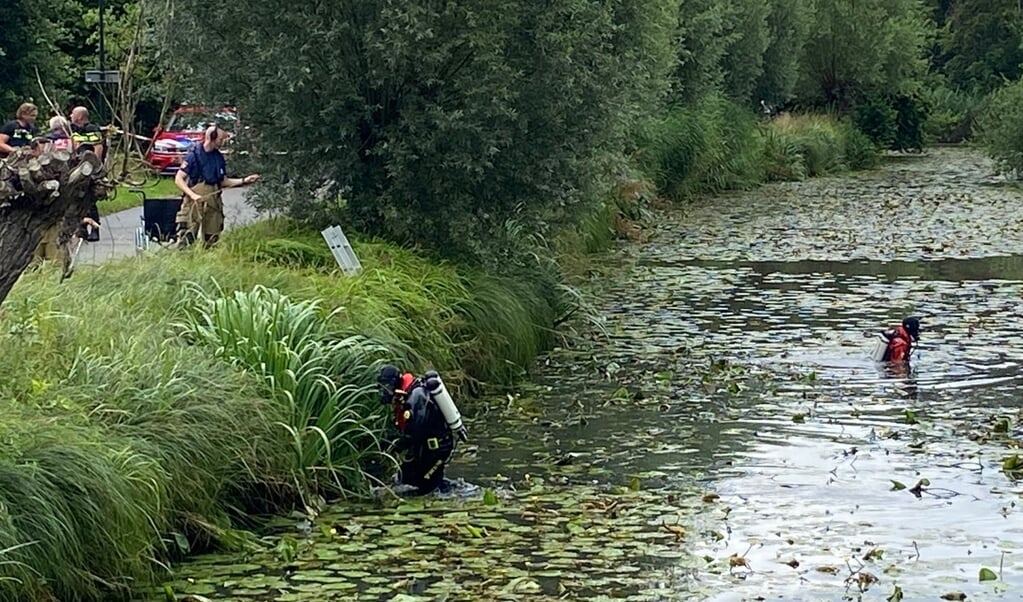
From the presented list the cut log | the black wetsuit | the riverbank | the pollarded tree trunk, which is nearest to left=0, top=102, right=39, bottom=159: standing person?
the riverbank

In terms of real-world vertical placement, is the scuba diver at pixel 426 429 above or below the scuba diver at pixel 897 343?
above

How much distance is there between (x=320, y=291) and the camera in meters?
12.0

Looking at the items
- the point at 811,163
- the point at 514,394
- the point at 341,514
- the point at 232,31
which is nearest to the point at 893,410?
the point at 514,394

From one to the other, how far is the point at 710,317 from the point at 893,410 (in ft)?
17.3

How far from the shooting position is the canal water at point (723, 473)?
26.4ft

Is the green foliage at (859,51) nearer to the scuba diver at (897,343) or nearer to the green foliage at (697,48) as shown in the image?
the green foliage at (697,48)

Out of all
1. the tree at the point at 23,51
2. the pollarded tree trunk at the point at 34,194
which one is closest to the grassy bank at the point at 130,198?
the tree at the point at 23,51

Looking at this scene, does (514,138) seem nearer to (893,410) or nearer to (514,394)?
(514,394)

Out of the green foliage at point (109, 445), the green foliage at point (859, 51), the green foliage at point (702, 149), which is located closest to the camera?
the green foliage at point (109, 445)

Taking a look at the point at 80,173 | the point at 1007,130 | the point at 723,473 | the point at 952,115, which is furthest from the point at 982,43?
the point at 80,173

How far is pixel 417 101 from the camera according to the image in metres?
14.9

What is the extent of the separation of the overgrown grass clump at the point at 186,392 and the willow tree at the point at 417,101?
1.49 meters

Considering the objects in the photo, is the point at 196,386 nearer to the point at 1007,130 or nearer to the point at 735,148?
the point at 735,148

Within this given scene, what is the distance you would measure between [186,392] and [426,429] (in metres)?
1.54
